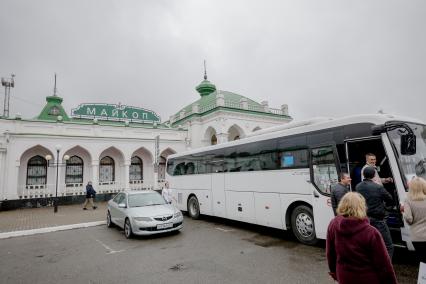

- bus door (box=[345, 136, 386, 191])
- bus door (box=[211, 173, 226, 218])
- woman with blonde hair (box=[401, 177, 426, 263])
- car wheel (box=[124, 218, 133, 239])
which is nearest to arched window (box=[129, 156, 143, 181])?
bus door (box=[211, 173, 226, 218])

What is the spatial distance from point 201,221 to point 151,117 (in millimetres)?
18343

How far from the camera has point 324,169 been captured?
6.79 meters

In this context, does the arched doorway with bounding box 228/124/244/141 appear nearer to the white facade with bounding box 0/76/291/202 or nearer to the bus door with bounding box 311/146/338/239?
the white facade with bounding box 0/76/291/202

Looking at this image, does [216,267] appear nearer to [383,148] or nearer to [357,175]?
[357,175]

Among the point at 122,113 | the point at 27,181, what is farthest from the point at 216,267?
the point at 122,113

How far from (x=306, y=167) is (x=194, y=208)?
713 cm

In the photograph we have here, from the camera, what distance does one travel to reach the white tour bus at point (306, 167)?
5648 mm

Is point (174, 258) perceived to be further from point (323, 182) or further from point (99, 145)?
point (99, 145)

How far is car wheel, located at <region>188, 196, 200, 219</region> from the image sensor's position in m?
12.6

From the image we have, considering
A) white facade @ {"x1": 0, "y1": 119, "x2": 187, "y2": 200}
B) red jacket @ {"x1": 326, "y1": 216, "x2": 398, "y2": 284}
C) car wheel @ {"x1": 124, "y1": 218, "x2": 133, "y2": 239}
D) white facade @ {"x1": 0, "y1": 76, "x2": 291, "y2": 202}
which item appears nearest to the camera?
red jacket @ {"x1": 326, "y1": 216, "x2": 398, "y2": 284}

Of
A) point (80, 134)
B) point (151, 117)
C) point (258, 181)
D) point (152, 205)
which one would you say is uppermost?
point (151, 117)

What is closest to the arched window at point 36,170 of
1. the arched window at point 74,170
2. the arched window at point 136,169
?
the arched window at point 74,170

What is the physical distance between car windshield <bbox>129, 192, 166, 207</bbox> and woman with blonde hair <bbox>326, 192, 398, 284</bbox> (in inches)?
318

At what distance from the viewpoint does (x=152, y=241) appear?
27.9 feet
